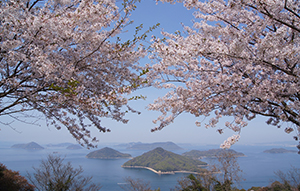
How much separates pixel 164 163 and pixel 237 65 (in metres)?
80.7

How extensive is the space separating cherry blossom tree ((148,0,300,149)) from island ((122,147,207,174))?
227 feet

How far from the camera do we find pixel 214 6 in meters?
2.82

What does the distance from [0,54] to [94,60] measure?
1.31 m

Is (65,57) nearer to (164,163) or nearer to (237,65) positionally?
(237,65)

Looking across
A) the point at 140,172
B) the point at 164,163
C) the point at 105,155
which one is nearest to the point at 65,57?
the point at 140,172

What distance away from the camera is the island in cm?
7056

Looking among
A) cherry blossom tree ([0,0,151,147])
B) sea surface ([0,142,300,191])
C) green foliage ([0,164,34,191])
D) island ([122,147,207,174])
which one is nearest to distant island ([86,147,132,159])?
sea surface ([0,142,300,191])

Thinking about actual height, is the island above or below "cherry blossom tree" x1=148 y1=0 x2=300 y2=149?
below

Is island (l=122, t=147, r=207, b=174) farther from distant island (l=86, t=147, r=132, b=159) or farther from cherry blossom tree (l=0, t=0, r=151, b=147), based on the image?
cherry blossom tree (l=0, t=0, r=151, b=147)

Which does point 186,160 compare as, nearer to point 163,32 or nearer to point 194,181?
point 194,181

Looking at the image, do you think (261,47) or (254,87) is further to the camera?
(254,87)

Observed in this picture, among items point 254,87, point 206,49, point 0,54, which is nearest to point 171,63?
point 206,49

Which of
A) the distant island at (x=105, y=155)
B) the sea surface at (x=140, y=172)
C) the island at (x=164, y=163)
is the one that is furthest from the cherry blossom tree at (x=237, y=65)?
the distant island at (x=105, y=155)

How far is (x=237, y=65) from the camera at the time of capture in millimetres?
2793
